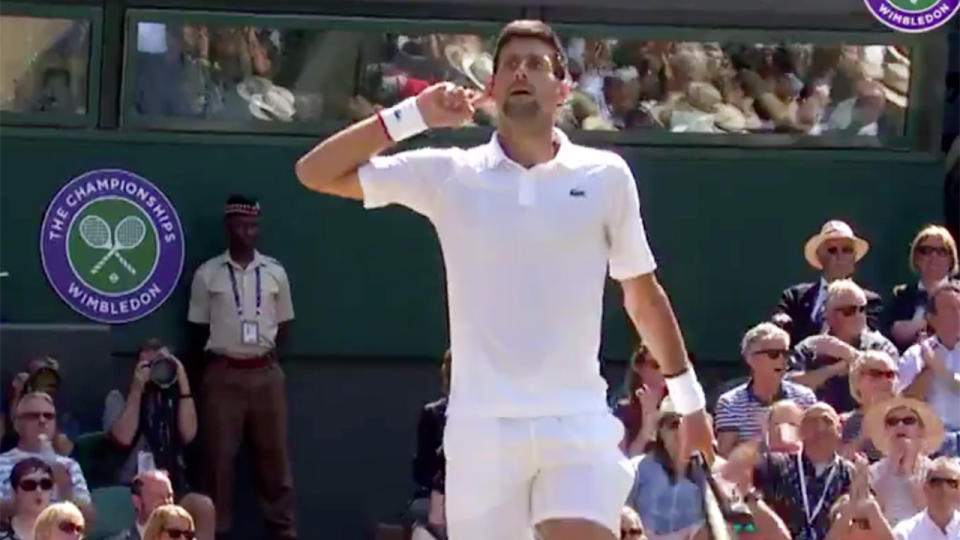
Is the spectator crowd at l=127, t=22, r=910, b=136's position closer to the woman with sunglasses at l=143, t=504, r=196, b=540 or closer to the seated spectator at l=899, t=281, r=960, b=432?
the seated spectator at l=899, t=281, r=960, b=432

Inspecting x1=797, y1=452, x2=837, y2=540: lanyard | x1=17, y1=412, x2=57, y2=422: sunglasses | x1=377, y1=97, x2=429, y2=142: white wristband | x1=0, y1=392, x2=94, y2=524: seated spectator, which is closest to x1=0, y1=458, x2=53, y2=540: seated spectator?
x1=0, y1=392, x2=94, y2=524: seated spectator

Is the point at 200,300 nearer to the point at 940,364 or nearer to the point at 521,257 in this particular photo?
the point at 940,364

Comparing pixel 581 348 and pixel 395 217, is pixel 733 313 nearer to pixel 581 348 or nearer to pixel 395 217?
pixel 395 217

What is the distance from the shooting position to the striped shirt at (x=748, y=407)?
38.8 ft

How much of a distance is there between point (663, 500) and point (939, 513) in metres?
1.20

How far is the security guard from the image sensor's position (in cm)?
1349

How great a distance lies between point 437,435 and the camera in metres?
12.4

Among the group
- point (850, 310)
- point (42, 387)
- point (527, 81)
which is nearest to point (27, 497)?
point (42, 387)

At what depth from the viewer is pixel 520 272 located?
6.37m

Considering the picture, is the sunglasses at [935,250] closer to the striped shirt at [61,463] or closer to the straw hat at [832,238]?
the straw hat at [832,238]

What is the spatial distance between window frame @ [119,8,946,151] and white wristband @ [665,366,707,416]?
7.64m

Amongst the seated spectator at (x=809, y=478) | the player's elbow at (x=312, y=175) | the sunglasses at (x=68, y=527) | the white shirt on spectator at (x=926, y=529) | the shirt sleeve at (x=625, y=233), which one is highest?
the player's elbow at (x=312, y=175)

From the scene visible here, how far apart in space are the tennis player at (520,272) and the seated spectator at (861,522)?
4465 millimetres

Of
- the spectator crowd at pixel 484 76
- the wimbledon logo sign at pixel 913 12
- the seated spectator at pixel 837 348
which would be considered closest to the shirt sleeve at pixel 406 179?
the seated spectator at pixel 837 348
